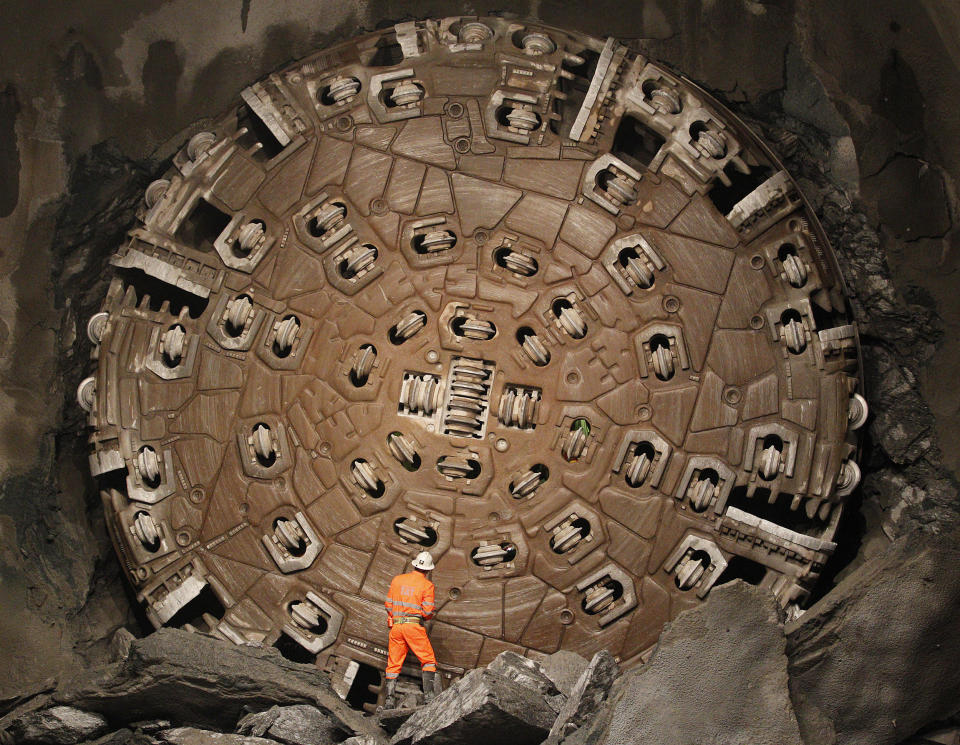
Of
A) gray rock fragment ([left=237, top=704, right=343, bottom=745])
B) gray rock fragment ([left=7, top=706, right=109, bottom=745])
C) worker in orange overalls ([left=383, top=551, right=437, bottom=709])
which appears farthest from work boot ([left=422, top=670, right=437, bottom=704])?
gray rock fragment ([left=7, top=706, right=109, bottom=745])

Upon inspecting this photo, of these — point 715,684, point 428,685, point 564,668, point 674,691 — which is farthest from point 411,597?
point 715,684

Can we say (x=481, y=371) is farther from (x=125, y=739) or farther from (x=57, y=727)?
(x=57, y=727)

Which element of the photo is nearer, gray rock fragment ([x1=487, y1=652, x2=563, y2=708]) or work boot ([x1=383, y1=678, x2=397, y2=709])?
gray rock fragment ([x1=487, y1=652, x2=563, y2=708])

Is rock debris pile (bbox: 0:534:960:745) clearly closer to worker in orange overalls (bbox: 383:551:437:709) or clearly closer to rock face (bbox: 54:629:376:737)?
rock face (bbox: 54:629:376:737)

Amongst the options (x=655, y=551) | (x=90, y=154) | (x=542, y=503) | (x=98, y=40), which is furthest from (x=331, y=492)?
(x=98, y=40)

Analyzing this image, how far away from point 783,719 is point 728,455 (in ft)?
6.09

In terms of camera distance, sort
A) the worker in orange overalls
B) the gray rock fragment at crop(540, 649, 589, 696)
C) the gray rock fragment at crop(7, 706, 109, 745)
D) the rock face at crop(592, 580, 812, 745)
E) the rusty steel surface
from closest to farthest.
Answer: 1. the rock face at crop(592, 580, 812, 745)
2. the gray rock fragment at crop(7, 706, 109, 745)
3. the gray rock fragment at crop(540, 649, 589, 696)
4. the worker in orange overalls
5. the rusty steel surface

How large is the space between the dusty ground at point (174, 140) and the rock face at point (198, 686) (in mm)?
927

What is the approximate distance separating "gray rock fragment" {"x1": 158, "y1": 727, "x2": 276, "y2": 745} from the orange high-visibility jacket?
1113 mm

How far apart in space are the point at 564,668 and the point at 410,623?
3.21 feet

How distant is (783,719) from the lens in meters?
6.12

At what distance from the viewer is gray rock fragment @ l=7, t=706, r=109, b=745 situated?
22.8 ft

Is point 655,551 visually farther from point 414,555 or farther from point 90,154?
point 90,154

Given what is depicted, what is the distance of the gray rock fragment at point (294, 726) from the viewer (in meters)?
6.68
